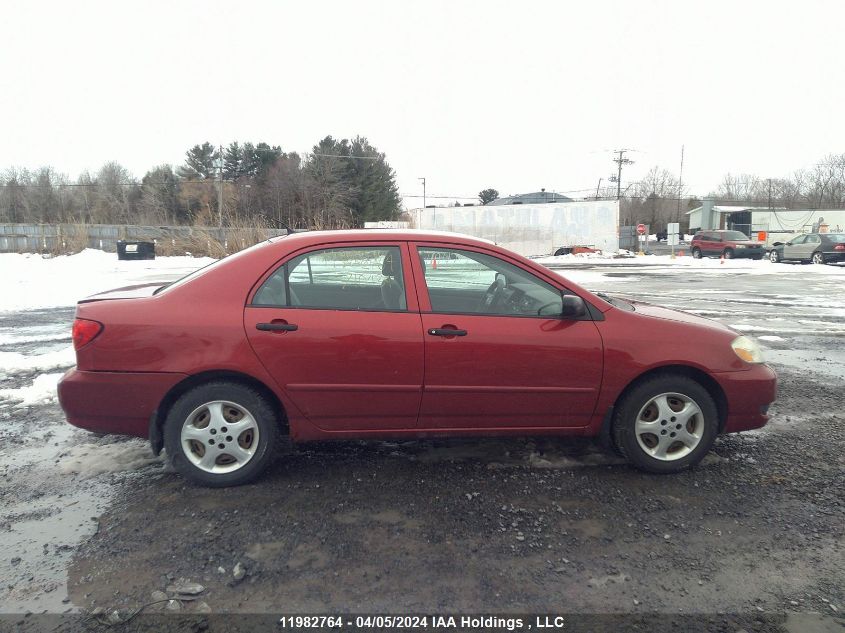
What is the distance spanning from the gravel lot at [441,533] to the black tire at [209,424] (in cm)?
10

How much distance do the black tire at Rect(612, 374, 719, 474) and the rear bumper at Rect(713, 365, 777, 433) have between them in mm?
122

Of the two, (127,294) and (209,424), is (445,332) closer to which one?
(209,424)

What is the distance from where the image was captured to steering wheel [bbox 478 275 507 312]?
11.9ft

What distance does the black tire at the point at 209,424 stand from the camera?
3.35 m

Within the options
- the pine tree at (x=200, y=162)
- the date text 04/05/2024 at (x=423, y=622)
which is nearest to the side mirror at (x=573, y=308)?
the date text 04/05/2024 at (x=423, y=622)

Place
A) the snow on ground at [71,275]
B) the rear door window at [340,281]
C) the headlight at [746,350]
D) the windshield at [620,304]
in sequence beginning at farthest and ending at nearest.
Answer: the snow on ground at [71,275]
the windshield at [620,304]
the headlight at [746,350]
the rear door window at [340,281]

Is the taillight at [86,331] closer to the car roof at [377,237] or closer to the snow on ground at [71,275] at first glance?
the car roof at [377,237]

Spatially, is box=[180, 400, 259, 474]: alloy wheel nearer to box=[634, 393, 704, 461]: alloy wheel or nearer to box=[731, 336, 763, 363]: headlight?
box=[634, 393, 704, 461]: alloy wheel

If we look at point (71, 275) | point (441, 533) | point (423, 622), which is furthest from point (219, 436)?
point (71, 275)

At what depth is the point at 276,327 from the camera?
336 centimetres

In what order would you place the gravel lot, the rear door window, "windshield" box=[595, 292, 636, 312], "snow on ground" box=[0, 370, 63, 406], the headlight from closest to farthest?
1. the gravel lot
2. the rear door window
3. the headlight
4. "windshield" box=[595, 292, 636, 312]
5. "snow on ground" box=[0, 370, 63, 406]

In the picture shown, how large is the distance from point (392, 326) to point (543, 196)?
187ft

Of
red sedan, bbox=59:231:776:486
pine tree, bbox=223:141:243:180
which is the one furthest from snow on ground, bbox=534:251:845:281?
pine tree, bbox=223:141:243:180

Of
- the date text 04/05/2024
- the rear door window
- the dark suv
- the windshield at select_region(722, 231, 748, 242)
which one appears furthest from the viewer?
the windshield at select_region(722, 231, 748, 242)
